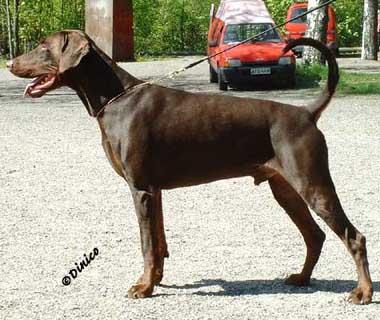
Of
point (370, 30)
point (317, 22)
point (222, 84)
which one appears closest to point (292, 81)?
point (222, 84)

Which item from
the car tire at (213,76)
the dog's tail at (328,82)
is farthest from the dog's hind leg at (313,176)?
the car tire at (213,76)

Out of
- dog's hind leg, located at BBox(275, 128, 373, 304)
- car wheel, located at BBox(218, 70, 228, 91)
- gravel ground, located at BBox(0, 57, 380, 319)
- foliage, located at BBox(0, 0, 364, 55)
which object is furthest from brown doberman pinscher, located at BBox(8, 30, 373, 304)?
foliage, located at BBox(0, 0, 364, 55)

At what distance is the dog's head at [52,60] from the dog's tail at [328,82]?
1.41 meters

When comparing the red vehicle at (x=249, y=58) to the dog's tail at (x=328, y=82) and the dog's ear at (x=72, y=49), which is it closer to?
the dog's tail at (x=328, y=82)

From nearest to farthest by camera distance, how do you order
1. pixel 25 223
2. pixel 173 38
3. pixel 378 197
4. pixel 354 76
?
pixel 25 223, pixel 378 197, pixel 354 76, pixel 173 38

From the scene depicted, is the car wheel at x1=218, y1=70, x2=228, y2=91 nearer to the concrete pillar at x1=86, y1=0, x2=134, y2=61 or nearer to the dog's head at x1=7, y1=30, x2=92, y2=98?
the concrete pillar at x1=86, y1=0, x2=134, y2=61

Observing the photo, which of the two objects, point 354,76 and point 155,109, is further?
point 354,76

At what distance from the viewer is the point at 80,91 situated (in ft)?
20.3

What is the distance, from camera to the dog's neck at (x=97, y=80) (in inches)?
239

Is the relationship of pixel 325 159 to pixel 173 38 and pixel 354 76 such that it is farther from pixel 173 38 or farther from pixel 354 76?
pixel 173 38

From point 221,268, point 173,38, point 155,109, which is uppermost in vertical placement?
point 155,109

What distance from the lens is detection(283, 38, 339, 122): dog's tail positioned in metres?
5.94

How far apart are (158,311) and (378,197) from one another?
4.50 metres

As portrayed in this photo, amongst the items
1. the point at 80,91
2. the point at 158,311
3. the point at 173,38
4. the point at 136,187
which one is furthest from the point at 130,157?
the point at 173,38
